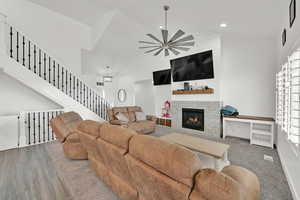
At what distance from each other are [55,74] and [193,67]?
17.0ft

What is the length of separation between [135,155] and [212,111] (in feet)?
13.0

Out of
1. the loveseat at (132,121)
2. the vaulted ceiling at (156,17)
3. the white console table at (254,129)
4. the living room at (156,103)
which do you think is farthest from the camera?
the loveseat at (132,121)

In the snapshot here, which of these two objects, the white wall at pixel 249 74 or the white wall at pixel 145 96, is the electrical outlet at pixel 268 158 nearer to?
the white wall at pixel 249 74

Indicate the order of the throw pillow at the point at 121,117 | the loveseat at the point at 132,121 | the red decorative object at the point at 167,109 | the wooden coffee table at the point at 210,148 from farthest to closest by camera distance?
the red decorative object at the point at 167,109 < the throw pillow at the point at 121,117 < the loveseat at the point at 132,121 < the wooden coffee table at the point at 210,148

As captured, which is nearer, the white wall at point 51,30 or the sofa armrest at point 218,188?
the sofa armrest at point 218,188

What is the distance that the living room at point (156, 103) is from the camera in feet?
4.34

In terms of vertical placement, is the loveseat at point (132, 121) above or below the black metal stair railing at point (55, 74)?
below

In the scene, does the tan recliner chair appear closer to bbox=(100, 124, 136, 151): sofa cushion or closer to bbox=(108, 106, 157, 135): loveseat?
bbox=(100, 124, 136, 151): sofa cushion

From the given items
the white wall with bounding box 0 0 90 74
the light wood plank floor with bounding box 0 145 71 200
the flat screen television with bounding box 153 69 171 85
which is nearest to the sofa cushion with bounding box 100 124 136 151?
the light wood plank floor with bounding box 0 145 71 200

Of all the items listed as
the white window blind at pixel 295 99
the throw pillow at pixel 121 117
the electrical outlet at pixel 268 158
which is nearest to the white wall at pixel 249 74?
the electrical outlet at pixel 268 158

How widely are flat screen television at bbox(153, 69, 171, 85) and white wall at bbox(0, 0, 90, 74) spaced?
3.32 metres

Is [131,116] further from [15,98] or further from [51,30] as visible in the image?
[51,30]

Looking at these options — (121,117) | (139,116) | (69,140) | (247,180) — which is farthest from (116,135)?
(139,116)

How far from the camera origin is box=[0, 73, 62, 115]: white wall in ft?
12.8
